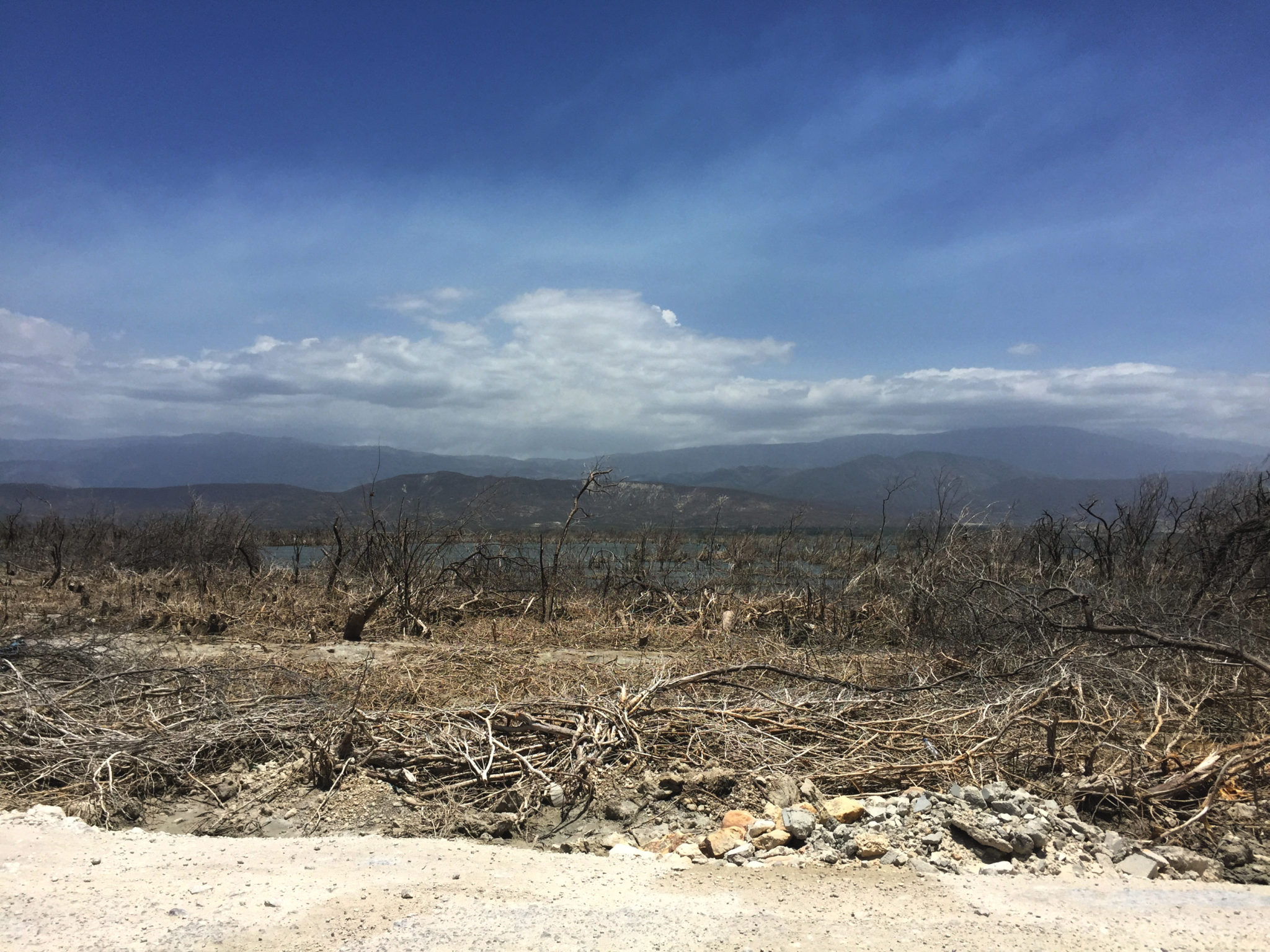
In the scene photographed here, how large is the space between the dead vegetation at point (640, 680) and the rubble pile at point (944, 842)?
1.26 ft

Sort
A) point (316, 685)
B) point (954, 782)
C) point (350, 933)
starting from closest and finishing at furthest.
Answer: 1. point (350, 933)
2. point (954, 782)
3. point (316, 685)

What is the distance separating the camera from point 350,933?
3105 millimetres

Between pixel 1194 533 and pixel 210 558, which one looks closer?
pixel 1194 533

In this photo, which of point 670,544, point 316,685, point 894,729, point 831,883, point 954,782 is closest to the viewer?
point 831,883

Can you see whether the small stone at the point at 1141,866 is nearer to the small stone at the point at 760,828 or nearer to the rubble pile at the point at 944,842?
the rubble pile at the point at 944,842

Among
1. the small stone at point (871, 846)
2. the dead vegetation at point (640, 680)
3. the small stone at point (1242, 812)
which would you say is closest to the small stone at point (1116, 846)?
the dead vegetation at point (640, 680)

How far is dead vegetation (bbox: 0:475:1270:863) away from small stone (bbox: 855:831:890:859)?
0.92 meters

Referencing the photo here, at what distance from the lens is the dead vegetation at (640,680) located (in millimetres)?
5039

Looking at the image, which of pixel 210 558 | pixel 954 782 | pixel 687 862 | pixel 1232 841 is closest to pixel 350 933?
pixel 687 862

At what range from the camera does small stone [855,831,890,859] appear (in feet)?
13.0

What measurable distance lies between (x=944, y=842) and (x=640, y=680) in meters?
4.41

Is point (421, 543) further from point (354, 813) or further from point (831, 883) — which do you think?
point (831, 883)

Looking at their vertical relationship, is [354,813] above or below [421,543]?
below

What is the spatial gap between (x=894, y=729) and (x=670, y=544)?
20.2 metres
